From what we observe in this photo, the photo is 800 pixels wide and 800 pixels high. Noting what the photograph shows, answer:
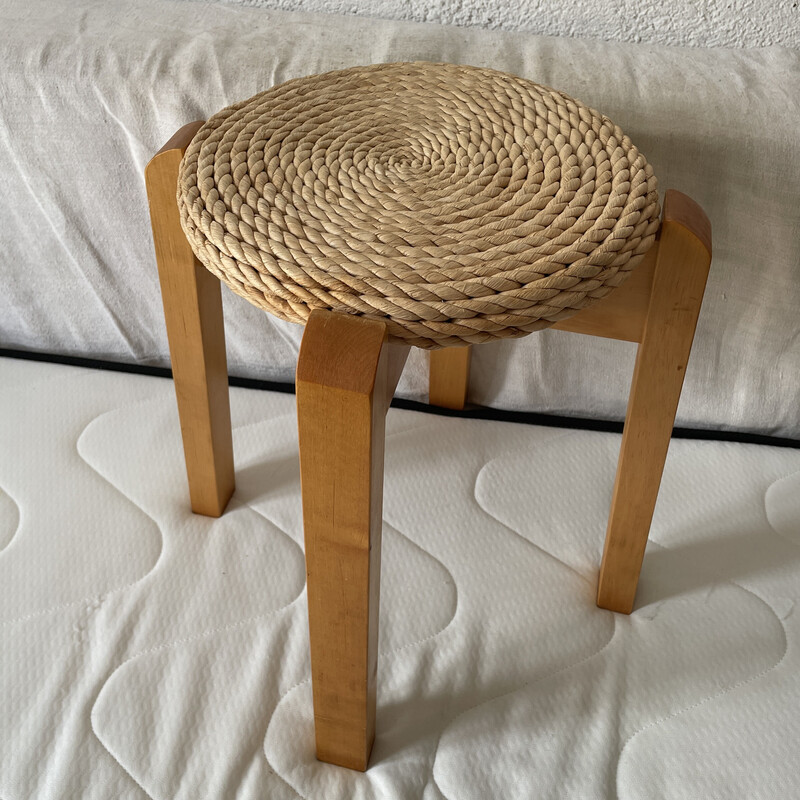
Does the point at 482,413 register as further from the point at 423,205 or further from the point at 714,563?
the point at 423,205

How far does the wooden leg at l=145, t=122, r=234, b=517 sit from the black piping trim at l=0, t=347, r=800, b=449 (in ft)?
0.56

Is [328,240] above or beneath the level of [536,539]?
above

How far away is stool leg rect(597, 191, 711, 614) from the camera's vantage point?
52 cm

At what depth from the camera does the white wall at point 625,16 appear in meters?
0.83

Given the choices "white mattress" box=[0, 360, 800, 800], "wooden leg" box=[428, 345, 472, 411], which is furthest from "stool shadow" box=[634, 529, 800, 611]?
"wooden leg" box=[428, 345, 472, 411]

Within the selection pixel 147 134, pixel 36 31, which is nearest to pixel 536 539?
pixel 147 134

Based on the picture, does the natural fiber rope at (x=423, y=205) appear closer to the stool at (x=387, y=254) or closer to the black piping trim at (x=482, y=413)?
the stool at (x=387, y=254)

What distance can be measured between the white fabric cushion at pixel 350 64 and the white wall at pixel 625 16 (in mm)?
53

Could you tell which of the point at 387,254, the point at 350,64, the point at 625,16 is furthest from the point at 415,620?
the point at 625,16

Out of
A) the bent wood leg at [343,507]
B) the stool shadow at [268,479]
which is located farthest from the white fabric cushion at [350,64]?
the bent wood leg at [343,507]

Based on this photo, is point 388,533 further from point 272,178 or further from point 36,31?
point 36,31

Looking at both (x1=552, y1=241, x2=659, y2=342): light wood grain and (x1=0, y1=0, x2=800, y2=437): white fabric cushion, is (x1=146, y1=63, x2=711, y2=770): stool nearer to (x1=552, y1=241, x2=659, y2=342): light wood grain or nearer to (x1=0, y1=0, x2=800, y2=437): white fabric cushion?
(x1=552, y1=241, x2=659, y2=342): light wood grain

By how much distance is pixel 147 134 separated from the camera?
2.55 ft

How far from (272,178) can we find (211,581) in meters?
0.38
